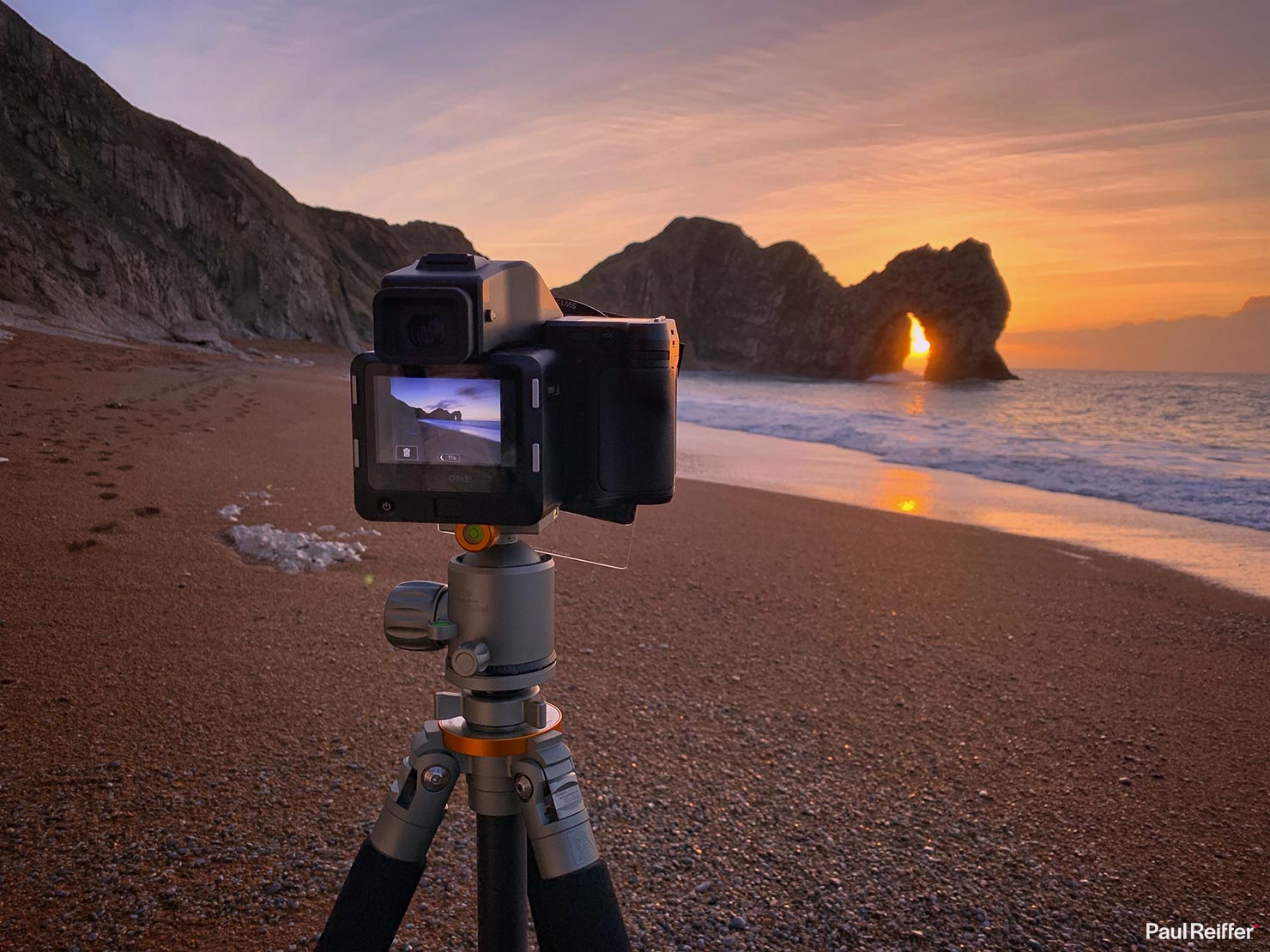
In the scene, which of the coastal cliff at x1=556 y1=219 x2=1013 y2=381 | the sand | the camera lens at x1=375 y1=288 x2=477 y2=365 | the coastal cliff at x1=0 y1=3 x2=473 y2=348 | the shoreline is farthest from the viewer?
the coastal cliff at x1=556 y1=219 x2=1013 y2=381

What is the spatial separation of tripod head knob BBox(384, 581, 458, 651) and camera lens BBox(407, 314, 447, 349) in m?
0.37

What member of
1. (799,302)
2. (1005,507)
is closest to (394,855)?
(1005,507)

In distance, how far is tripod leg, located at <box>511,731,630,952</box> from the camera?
47.0 inches

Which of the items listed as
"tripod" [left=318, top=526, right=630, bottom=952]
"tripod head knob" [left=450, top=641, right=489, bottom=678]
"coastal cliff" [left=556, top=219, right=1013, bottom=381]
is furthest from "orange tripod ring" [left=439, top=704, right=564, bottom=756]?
"coastal cliff" [left=556, top=219, right=1013, bottom=381]

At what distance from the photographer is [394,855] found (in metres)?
1.25

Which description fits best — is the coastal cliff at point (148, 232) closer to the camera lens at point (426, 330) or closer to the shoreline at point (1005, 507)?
the shoreline at point (1005, 507)

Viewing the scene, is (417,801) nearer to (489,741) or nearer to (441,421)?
(489,741)

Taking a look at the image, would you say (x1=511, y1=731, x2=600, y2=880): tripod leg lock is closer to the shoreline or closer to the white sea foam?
the white sea foam

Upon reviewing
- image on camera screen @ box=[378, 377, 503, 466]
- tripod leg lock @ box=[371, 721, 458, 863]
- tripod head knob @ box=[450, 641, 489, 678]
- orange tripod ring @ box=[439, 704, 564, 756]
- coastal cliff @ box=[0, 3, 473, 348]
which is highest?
coastal cliff @ box=[0, 3, 473, 348]

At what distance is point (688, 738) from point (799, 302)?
115 meters

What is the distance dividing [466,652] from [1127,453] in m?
17.2

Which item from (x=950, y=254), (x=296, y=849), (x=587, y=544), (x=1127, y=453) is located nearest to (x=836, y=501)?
(x=587, y=544)

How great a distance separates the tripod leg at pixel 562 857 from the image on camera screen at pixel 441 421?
0.48 meters

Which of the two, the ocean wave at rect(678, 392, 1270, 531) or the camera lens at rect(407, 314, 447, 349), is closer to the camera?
the camera lens at rect(407, 314, 447, 349)
